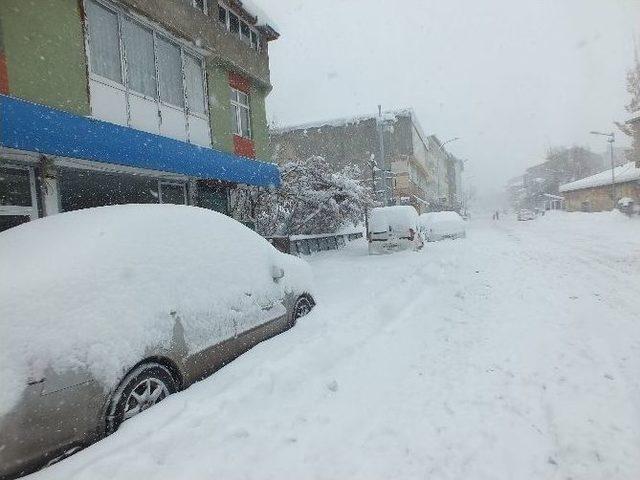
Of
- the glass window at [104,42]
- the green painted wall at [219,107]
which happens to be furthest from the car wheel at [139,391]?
the green painted wall at [219,107]

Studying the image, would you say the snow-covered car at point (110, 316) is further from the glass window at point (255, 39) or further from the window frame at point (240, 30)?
the glass window at point (255, 39)

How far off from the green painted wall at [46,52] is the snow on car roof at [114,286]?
472 centimetres

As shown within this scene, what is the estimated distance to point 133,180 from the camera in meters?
10.2

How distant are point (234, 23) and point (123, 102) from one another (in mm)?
6142

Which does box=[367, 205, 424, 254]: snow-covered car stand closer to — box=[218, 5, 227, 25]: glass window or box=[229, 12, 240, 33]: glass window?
box=[229, 12, 240, 33]: glass window

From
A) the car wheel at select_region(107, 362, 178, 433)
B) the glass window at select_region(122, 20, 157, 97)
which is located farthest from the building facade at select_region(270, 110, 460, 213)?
the car wheel at select_region(107, 362, 178, 433)

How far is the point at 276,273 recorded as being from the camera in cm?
508

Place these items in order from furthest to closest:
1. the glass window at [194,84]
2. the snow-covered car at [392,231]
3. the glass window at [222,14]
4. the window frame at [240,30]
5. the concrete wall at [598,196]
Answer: the concrete wall at [598,196]
the snow-covered car at [392,231]
the window frame at [240,30]
the glass window at [222,14]
the glass window at [194,84]

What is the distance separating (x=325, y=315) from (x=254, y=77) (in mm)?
10936

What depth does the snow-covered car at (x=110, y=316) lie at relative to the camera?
8.42ft

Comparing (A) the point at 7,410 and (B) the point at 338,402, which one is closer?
(A) the point at 7,410

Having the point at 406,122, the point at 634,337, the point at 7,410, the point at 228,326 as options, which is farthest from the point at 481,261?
the point at 406,122

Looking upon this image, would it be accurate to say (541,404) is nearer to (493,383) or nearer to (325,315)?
(493,383)

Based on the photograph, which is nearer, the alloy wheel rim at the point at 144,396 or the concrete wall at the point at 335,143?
the alloy wheel rim at the point at 144,396
